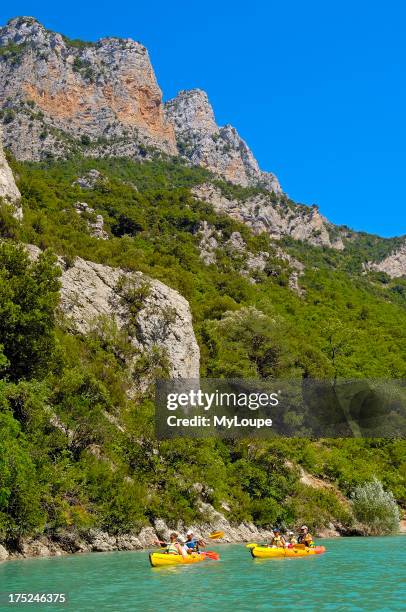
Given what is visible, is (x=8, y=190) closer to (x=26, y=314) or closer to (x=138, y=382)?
(x=138, y=382)

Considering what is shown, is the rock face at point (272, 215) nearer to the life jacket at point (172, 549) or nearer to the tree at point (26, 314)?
the tree at point (26, 314)

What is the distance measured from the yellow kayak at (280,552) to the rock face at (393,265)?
5356 inches

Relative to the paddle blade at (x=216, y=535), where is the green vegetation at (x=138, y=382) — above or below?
above

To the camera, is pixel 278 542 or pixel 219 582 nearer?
pixel 219 582

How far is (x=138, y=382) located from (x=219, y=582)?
2548 centimetres

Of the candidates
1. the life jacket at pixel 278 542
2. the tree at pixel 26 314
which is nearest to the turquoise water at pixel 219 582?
the life jacket at pixel 278 542

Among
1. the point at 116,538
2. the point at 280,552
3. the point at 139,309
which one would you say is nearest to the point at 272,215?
the point at 139,309

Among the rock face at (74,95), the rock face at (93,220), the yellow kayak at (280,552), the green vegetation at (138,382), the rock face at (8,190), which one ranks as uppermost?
the rock face at (74,95)

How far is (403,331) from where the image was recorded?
91312mm

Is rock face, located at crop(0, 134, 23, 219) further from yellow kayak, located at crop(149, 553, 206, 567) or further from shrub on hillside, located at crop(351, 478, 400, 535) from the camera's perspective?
shrub on hillside, located at crop(351, 478, 400, 535)

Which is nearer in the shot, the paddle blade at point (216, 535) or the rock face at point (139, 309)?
the paddle blade at point (216, 535)

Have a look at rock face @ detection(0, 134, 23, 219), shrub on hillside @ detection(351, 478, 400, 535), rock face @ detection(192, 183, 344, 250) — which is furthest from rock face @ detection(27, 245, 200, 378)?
rock face @ detection(192, 183, 344, 250)

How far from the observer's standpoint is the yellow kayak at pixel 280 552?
3297 cm

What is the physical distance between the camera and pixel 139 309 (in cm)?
5303
